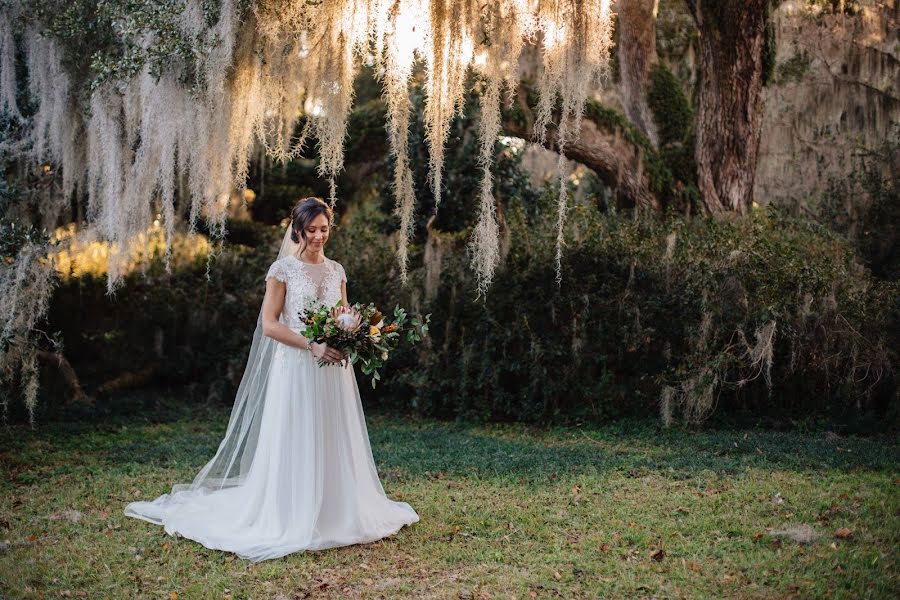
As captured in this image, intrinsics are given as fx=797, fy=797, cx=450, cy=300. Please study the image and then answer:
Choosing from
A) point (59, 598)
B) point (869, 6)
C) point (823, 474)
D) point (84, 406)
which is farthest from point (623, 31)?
point (59, 598)

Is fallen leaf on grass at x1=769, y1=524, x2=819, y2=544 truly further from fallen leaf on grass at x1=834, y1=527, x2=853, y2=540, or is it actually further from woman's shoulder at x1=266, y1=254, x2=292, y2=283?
woman's shoulder at x1=266, y1=254, x2=292, y2=283

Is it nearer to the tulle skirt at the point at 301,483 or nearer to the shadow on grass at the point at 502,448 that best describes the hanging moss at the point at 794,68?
the shadow on grass at the point at 502,448

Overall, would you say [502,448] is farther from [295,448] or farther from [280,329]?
[280,329]

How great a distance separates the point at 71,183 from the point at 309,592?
17.1ft

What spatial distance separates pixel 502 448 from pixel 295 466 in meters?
2.93

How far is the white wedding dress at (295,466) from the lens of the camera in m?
4.46

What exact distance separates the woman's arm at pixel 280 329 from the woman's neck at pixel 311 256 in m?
0.20

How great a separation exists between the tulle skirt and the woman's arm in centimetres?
14

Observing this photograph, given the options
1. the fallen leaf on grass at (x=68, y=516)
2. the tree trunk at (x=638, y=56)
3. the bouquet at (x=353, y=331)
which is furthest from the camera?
the tree trunk at (x=638, y=56)

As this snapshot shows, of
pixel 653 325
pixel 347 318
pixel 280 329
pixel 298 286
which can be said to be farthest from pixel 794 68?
pixel 280 329

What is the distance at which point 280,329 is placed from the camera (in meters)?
4.61

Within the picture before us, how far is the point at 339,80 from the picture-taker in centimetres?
618

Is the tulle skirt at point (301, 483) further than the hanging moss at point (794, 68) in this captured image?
No

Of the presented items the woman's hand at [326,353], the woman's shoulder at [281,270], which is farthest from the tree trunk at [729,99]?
the woman's hand at [326,353]
